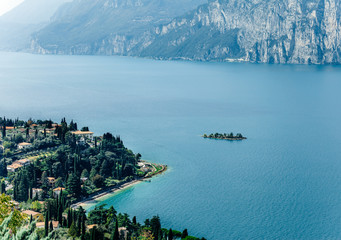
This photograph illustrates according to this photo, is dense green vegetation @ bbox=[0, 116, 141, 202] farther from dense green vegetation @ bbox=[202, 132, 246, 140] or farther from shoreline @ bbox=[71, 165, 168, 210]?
dense green vegetation @ bbox=[202, 132, 246, 140]

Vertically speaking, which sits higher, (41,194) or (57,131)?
(57,131)

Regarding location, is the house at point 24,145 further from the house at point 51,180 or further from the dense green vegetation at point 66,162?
the house at point 51,180

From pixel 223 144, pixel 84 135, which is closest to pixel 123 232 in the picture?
pixel 84 135

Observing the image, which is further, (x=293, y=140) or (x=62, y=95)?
A: (x=62, y=95)

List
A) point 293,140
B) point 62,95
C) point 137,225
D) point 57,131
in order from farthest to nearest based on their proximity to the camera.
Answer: point 62,95
point 293,140
point 57,131
point 137,225

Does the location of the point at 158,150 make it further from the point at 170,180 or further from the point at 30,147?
the point at 30,147

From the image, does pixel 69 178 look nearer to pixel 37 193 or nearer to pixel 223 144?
pixel 37 193

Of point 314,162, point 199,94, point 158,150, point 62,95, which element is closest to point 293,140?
point 314,162
